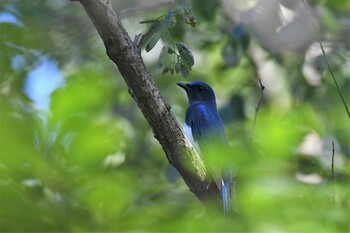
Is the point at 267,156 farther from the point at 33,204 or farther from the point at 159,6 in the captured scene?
the point at 159,6

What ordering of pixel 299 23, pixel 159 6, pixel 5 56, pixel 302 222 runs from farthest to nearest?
1. pixel 159 6
2. pixel 299 23
3. pixel 5 56
4. pixel 302 222

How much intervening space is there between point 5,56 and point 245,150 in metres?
0.74

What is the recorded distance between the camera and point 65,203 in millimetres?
1403

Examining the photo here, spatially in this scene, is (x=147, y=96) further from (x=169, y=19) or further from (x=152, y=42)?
(x=169, y=19)

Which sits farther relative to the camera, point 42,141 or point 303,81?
point 303,81

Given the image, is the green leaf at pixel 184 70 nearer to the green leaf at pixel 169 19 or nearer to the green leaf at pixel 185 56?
the green leaf at pixel 185 56

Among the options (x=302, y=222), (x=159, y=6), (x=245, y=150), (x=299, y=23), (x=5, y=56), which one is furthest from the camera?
(x=159, y=6)

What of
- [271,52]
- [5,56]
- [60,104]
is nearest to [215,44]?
[271,52]

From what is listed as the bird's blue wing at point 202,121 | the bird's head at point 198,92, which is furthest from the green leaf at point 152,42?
the bird's head at point 198,92

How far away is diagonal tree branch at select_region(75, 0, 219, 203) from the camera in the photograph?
2.93 m

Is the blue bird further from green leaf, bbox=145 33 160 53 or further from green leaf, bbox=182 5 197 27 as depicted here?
green leaf, bbox=145 33 160 53

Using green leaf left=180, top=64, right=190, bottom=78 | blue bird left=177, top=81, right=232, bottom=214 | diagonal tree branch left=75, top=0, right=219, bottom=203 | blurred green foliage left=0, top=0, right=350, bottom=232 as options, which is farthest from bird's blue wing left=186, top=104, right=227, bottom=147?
blurred green foliage left=0, top=0, right=350, bottom=232

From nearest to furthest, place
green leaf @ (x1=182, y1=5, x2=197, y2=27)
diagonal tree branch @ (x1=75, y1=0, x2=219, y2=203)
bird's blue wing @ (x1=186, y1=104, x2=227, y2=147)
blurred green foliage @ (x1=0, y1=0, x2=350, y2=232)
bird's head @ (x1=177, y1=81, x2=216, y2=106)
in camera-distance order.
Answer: blurred green foliage @ (x1=0, y1=0, x2=350, y2=232) < diagonal tree branch @ (x1=75, y1=0, x2=219, y2=203) < green leaf @ (x1=182, y1=5, x2=197, y2=27) < bird's blue wing @ (x1=186, y1=104, x2=227, y2=147) < bird's head @ (x1=177, y1=81, x2=216, y2=106)

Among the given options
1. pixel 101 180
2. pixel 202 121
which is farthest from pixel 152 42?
pixel 202 121
